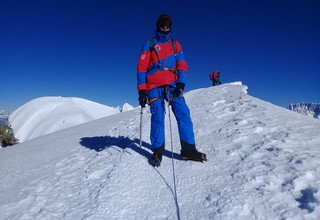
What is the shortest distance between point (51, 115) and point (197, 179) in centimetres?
5047

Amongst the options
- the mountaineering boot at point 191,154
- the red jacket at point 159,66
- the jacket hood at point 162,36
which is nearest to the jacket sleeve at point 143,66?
the red jacket at point 159,66

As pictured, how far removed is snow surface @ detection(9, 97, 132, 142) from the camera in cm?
4716

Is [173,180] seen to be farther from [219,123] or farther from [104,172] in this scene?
[219,123]

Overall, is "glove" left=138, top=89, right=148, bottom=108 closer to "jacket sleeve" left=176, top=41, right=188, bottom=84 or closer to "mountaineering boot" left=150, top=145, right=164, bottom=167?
"jacket sleeve" left=176, top=41, right=188, bottom=84

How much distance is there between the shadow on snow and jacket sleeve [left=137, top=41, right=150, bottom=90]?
5.38 ft

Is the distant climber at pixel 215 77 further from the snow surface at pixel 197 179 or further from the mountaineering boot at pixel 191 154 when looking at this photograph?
the mountaineering boot at pixel 191 154

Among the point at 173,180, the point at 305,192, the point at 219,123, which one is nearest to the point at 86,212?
the point at 173,180

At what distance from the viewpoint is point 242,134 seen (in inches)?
248

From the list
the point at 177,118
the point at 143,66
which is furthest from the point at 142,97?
the point at 177,118

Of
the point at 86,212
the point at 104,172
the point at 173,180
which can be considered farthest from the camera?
the point at 104,172

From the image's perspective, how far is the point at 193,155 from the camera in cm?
547

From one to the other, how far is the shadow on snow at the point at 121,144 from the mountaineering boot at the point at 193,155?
303 mm

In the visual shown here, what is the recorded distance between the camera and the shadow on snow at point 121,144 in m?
6.44

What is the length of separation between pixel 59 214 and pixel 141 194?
1.30 m
